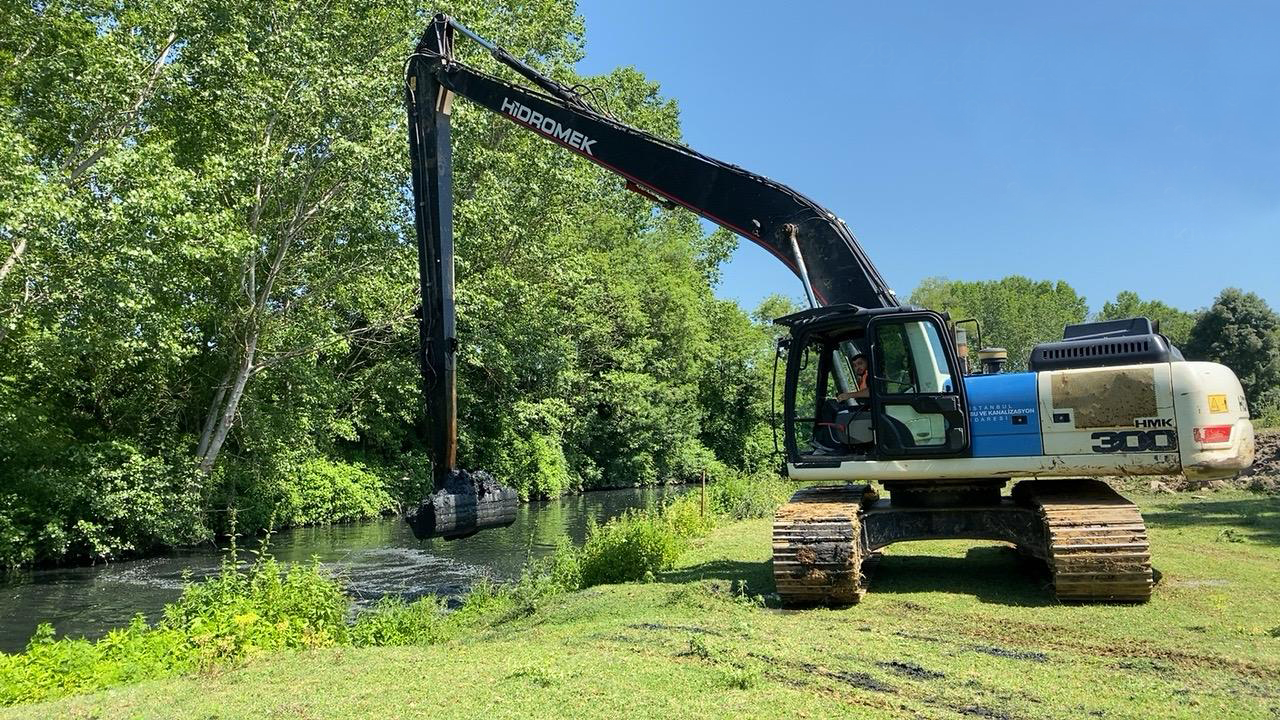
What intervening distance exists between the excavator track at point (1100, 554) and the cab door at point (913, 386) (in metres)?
1.25

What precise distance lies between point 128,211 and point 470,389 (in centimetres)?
1633

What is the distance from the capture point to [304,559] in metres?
17.2

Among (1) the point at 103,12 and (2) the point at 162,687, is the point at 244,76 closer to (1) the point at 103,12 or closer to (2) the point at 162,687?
(1) the point at 103,12

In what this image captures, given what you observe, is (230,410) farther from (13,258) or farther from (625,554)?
(625,554)

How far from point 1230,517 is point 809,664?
1124cm

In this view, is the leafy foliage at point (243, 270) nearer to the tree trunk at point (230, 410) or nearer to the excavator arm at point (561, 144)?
the tree trunk at point (230, 410)

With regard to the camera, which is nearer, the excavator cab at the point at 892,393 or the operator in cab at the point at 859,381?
the excavator cab at the point at 892,393

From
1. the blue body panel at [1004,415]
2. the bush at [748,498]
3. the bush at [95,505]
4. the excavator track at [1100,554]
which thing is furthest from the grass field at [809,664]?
the bush at [95,505]

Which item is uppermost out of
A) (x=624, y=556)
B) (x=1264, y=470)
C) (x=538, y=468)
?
(x=538, y=468)

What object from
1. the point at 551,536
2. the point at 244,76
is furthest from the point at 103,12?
the point at 551,536

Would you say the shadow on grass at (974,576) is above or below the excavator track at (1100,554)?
below

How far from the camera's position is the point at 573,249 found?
3400 cm

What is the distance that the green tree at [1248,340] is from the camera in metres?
52.0

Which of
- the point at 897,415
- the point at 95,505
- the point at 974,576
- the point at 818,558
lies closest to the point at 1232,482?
the point at 974,576
